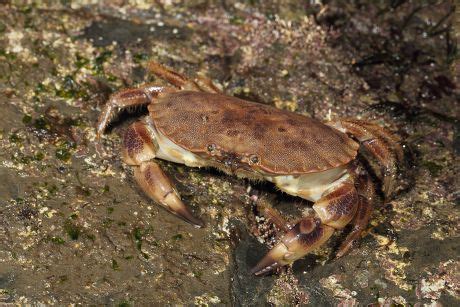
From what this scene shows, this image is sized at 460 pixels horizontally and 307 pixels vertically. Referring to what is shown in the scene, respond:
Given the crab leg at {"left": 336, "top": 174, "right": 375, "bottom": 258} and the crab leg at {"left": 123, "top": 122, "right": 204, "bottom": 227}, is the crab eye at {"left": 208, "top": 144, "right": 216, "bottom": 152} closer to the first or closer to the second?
the crab leg at {"left": 123, "top": 122, "right": 204, "bottom": 227}

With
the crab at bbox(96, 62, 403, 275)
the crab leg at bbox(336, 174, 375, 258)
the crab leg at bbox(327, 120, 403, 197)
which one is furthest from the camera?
the crab leg at bbox(327, 120, 403, 197)

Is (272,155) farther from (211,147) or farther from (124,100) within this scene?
(124,100)

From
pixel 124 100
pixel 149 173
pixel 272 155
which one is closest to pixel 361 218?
pixel 272 155

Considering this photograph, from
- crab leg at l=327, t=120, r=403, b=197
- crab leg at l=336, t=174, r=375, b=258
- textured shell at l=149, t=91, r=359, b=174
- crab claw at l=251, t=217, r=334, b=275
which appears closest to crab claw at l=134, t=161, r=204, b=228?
textured shell at l=149, t=91, r=359, b=174

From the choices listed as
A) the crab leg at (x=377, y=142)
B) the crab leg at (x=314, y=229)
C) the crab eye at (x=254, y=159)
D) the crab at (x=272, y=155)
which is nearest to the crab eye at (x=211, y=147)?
the crab at (x=272, y=155)

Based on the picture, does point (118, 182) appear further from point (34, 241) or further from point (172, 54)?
point (172, 54)

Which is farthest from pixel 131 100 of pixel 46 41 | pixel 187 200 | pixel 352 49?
pixel 352 49

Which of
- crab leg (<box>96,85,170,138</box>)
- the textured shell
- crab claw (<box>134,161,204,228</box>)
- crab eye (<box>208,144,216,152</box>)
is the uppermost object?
the textured shell
